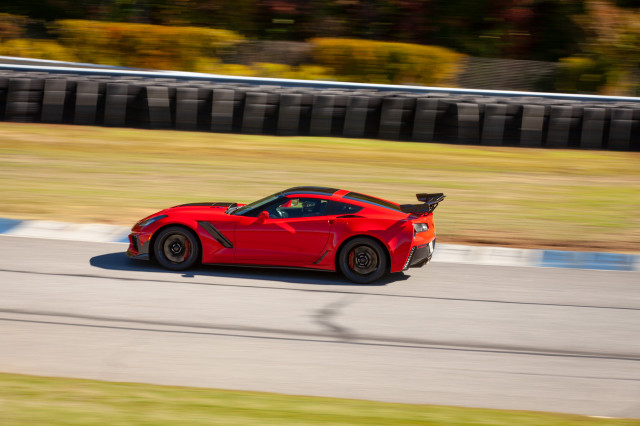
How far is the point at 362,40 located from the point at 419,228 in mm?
15030

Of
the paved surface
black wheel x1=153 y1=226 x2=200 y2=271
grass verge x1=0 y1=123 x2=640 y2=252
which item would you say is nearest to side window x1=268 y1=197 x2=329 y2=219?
black wheel x1=153 y1=226 x2=200 y2=271

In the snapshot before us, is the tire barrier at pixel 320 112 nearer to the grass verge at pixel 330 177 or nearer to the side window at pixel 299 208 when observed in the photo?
the grass verge at pixel 330 177

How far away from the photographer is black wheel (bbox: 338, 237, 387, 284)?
844 centimetres

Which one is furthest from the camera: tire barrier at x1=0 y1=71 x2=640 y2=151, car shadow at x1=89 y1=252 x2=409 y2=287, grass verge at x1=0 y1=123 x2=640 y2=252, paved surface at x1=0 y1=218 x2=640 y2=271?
tire barrier at x1=0 y1=71 x2=640 y2=151

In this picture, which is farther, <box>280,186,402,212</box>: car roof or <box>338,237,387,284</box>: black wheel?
<box>280,186,402,212</box>: car roof

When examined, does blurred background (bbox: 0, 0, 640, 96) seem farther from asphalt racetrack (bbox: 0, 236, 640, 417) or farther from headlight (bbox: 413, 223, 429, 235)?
asphalt racetrack (bbox: 0, 236, 640, 417)

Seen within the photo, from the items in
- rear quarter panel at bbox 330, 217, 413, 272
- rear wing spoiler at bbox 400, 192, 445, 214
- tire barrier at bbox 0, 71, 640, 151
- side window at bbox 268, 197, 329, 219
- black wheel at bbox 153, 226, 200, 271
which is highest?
tire barrier at bbox 0, 71, 640, 151

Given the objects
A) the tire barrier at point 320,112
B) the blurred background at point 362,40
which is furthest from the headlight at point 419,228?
the blurred background at point 362,40

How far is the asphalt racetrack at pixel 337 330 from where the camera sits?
5.75 meters

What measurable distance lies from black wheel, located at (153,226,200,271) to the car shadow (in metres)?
0.10

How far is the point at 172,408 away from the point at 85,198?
8.34 metres

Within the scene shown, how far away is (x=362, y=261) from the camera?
334 inches

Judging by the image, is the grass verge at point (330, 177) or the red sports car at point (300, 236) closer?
the red sports car at point (300, 236)

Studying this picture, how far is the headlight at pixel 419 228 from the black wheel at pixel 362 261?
0.43 meters
